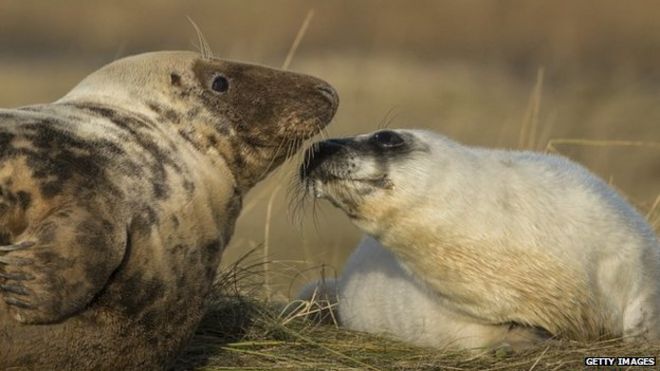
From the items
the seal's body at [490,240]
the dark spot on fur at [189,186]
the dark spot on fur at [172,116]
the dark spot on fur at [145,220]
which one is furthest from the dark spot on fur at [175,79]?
the dark spot on fur at [145,220]

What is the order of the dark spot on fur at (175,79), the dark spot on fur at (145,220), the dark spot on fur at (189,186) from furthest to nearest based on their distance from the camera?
the dark spot on fur at (175,79), the dark spot on fur at (189,186), the dark spot on fur at (145,220)

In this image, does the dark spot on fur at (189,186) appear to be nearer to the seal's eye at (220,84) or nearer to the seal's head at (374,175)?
the seal's eye at (220,84)

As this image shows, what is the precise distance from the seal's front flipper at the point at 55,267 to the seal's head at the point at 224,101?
3.04ft

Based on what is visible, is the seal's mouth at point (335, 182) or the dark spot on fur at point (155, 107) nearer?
the dark spot on fur at point (155, 107)

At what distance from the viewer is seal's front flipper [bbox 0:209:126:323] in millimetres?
5340

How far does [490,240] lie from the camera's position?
6648mm

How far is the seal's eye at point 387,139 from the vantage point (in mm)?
6793

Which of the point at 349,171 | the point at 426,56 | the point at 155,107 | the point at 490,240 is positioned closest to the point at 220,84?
the point at 155,107

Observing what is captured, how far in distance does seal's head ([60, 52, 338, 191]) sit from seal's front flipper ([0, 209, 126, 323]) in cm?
93

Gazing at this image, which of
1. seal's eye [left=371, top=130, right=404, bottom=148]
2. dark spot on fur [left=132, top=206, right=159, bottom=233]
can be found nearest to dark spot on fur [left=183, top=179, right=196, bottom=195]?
dark spot on fur [left=132, top=206, right=159, bottom=233]

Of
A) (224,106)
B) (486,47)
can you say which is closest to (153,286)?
(224,106)

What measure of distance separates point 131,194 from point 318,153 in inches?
45.2

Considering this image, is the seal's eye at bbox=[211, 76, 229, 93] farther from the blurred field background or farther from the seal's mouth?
the blurred field background

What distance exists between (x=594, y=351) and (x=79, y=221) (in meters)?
2.13
